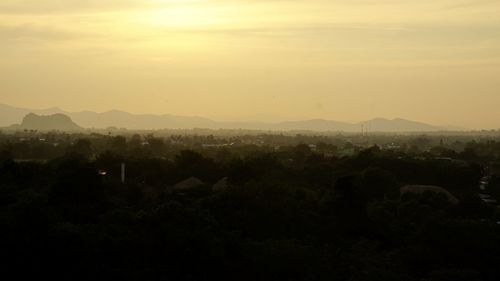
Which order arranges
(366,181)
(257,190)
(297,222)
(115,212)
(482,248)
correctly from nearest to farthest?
Result: (482,248) < (115,212) < (297,222) < (257,190) < (366,181)

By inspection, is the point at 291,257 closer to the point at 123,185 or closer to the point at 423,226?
the point at 423,226

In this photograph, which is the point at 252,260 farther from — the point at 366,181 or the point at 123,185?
the point at 366,181

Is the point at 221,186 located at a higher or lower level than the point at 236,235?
lower

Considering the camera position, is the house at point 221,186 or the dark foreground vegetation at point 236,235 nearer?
the dark foreground vegetation at point 236,235

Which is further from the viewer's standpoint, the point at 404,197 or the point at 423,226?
the point at 404,197

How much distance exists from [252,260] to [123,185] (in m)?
13.5

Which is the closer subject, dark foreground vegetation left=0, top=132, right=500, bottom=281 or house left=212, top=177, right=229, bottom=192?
dark foreground vegetation left=0, top=132, right=500, bottom=281

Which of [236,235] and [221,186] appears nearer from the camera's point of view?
[236,235]

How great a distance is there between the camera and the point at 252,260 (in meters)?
15.7

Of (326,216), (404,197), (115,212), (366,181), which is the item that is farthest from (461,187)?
(115,212)

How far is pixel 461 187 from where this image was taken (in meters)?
36.4

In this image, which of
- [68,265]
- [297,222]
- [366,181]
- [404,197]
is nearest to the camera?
[68,265]

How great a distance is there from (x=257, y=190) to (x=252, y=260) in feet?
19.9

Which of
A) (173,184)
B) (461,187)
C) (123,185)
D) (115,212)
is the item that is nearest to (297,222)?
(115,212)
